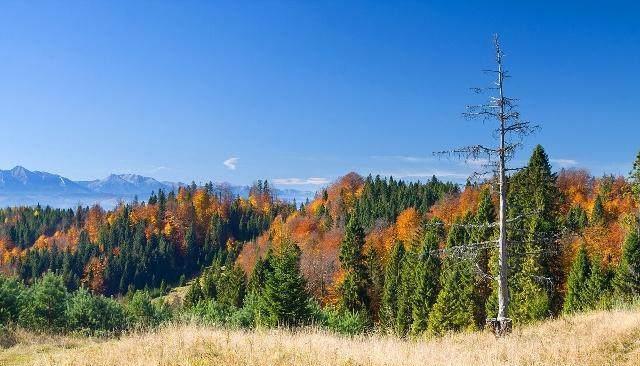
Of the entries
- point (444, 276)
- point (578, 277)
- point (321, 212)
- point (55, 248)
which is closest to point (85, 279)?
point (55, 248)

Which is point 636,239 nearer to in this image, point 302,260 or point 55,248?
point 302,260

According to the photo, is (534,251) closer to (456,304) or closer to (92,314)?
(456,304)

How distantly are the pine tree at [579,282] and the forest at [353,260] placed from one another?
0.15m

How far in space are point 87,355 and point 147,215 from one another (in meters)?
186

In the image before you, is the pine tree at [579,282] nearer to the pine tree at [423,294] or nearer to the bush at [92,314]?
the pine tree at [423,294]

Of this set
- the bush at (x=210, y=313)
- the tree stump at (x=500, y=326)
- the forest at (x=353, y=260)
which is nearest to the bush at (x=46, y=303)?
the forest at (x=353, y=260)

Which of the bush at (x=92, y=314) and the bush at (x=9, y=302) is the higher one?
the bush at (x=9, y=302)

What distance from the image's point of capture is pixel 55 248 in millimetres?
168125

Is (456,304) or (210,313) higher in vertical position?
(210,313)

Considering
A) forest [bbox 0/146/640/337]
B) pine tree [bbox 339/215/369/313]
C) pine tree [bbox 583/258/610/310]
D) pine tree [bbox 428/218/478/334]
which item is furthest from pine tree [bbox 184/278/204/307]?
pine tree [bbox 583/258/610/310]

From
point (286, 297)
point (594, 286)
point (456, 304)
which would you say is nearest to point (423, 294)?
point (456, 304)

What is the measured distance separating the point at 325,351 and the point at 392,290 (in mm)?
53335

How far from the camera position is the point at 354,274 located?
212 feet

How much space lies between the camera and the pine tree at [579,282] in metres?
46.1
